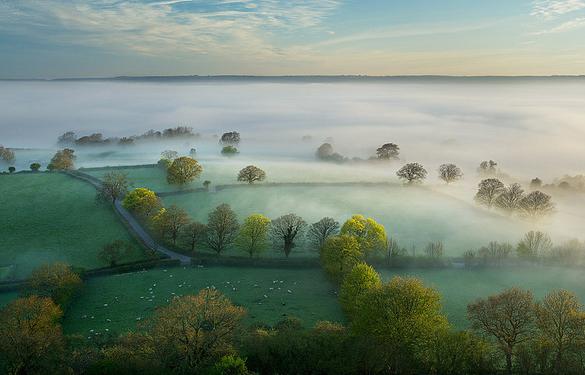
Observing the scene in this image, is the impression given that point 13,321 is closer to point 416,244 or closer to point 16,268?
point 16,268

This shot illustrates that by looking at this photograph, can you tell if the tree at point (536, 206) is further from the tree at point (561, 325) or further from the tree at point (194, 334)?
the tree at point (194, 334)

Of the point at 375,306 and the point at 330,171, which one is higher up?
the point at 330,171

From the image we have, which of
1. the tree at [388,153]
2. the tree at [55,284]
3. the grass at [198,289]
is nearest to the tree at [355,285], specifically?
the grass at [198,289]

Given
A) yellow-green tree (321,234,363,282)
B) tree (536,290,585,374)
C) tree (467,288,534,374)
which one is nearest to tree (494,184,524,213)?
yellow-green tree (321,234,363,282)

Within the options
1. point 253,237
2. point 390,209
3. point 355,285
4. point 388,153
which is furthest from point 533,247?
point 388,153

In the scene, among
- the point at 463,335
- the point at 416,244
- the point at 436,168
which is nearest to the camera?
the point at 463,335

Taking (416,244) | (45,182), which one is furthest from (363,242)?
(45,182)

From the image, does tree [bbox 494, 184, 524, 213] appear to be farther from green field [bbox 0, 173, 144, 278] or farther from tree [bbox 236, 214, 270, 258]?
green field [bbox 0, 173, 144, 278]
